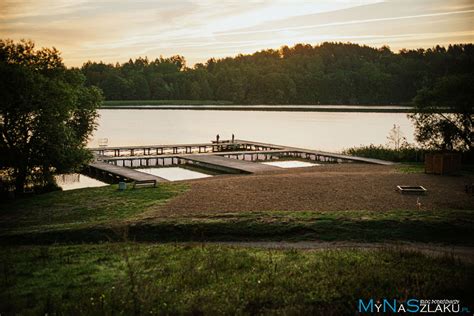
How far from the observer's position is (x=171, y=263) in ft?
29.2

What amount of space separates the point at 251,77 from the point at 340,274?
391 feet

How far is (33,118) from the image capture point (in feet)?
68.6

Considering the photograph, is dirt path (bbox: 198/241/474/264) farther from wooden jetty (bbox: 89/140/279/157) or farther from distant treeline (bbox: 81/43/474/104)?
distant treeline (bbox: 81/43/474/104)

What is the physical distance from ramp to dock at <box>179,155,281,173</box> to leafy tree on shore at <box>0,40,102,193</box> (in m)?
7.96

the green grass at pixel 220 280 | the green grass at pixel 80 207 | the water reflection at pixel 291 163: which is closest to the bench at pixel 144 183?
the green grass at pixel 80 207

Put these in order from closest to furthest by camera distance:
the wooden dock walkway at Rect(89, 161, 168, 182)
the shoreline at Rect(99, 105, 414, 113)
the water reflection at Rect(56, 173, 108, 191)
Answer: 1. the wooden dock walkway at Rect(89, 161, 168, 182)
2. the water reflection at Rect(56, 173, 108, 191)
3. the shoreline at Rect(99, 105, 414, 113)

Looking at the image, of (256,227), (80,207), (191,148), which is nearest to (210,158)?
(191,148)

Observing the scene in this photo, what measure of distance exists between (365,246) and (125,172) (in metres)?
17.1

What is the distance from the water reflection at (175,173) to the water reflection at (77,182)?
11.4 ft

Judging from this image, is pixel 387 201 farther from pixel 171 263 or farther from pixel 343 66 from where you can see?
pixel 343 66

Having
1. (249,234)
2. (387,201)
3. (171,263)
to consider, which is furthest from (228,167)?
(171,263)

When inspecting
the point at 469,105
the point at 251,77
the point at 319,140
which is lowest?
the point at 319,140

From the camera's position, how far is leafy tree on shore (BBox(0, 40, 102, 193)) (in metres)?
20.0

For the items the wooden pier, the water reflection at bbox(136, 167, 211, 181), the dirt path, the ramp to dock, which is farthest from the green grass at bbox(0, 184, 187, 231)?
the ramp to dock
